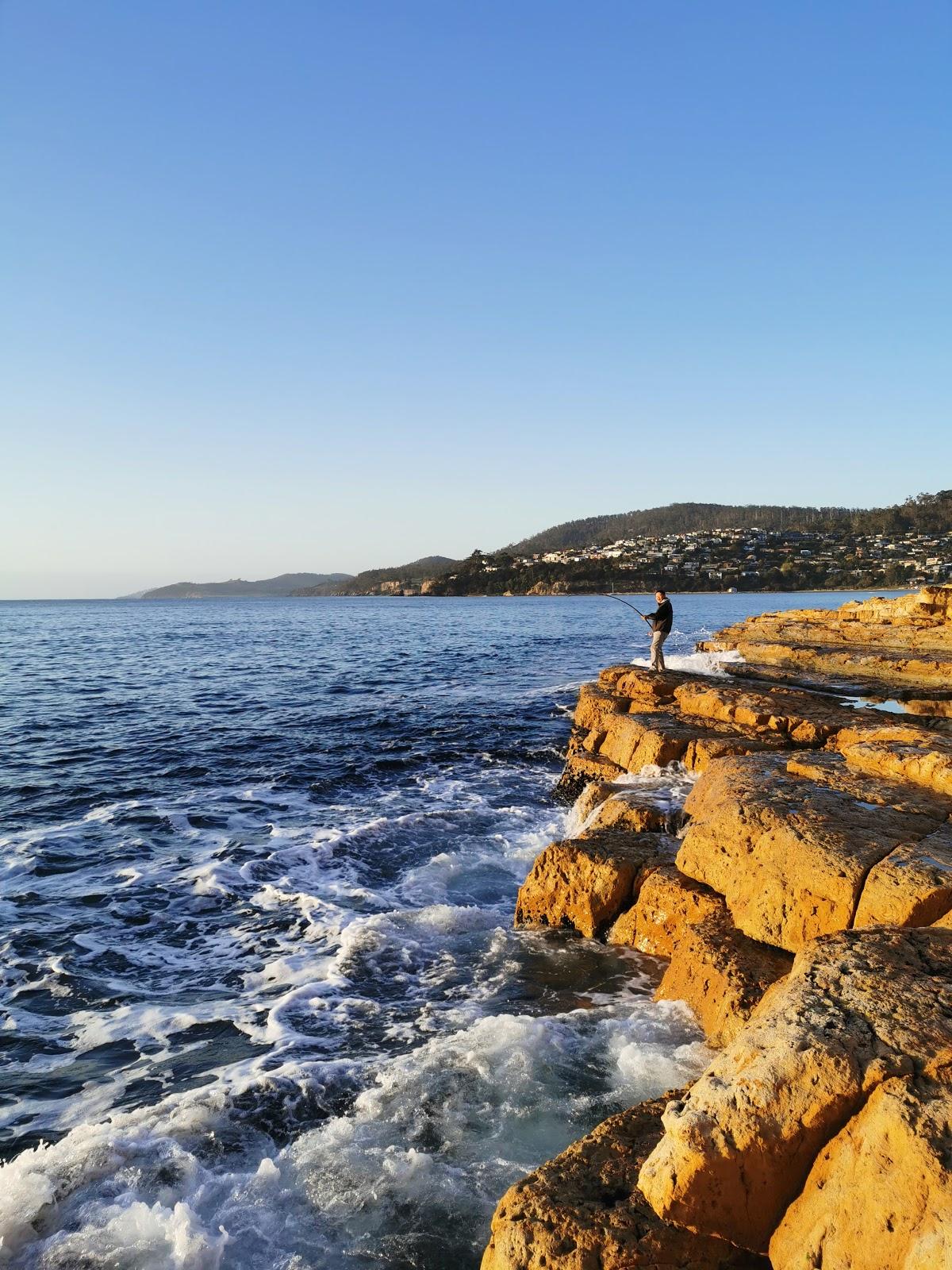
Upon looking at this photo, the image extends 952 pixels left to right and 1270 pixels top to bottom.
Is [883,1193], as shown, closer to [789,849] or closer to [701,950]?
[701,950]

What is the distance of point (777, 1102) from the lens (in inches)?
129

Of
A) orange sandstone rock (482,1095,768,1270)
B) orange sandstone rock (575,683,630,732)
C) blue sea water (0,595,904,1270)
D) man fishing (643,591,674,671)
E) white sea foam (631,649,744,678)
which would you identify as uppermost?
man fishing (643,591,674,671)

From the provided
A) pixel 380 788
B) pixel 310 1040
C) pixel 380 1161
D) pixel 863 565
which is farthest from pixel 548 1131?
pixel 863 565

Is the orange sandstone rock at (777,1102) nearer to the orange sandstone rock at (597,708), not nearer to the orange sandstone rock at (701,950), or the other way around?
the orange sandstone rock at (701,950)

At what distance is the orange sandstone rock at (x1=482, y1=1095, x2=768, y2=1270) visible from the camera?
10.6ft

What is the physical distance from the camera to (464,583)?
15450 centimetres

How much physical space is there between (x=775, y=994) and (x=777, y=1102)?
0.95 m

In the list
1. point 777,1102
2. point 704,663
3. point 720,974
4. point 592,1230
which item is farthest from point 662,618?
point 592,1230

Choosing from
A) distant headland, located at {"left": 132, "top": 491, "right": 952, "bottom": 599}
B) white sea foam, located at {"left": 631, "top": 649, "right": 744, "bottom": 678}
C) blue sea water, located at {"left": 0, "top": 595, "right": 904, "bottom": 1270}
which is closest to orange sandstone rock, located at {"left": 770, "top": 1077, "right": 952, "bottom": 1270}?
blue sea water, located at {"left": 0, "top": 595, "right": 904, "bottom": 1270}

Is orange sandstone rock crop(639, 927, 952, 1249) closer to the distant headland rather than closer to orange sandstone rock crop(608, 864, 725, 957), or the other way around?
orange sandstone rock crop(608, 864, 725, 957)

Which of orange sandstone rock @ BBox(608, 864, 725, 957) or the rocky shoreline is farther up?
the rocky shoreline

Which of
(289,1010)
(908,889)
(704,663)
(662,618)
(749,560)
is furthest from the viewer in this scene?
(749,560)

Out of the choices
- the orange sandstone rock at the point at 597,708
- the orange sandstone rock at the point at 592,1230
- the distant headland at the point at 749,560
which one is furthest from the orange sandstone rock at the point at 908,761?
the distant headland at the point at 749,560

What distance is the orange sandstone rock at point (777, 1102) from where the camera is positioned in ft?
10.5
